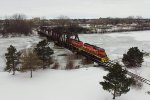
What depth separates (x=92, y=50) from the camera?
4856 cm

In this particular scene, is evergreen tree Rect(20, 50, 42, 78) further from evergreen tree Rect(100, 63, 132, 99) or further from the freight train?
evergreen tree Rect(100, 63, 132, 99)

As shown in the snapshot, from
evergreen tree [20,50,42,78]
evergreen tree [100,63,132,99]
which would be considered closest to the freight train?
evergreen tree [20,50,42,78]

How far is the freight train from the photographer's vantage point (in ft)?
146

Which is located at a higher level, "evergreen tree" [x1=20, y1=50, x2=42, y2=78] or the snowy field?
"evergreen tree" [x1=20, y1=50, x2=42, y2=78]

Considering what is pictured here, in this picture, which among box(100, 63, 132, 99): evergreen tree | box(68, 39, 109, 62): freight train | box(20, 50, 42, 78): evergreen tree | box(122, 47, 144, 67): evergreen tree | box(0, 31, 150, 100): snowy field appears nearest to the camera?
box(100, 63, 132, 99): evergreen tree

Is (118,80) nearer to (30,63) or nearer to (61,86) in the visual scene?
(61,86)

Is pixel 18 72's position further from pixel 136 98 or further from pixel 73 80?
pixel 136 98

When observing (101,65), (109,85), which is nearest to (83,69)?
(101,65)

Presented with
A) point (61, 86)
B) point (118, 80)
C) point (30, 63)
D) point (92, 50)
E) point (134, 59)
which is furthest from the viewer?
point (92, 50)

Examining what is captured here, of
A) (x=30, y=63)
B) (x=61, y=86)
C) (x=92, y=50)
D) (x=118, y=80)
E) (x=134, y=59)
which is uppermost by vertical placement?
(x=92, y=50)

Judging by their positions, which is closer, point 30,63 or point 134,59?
point 30,63

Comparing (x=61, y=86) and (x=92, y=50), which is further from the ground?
(x=92, y=50)

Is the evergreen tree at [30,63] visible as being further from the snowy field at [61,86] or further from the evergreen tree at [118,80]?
the evergreen tree at [118,80]

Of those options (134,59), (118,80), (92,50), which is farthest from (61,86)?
(92,50)
